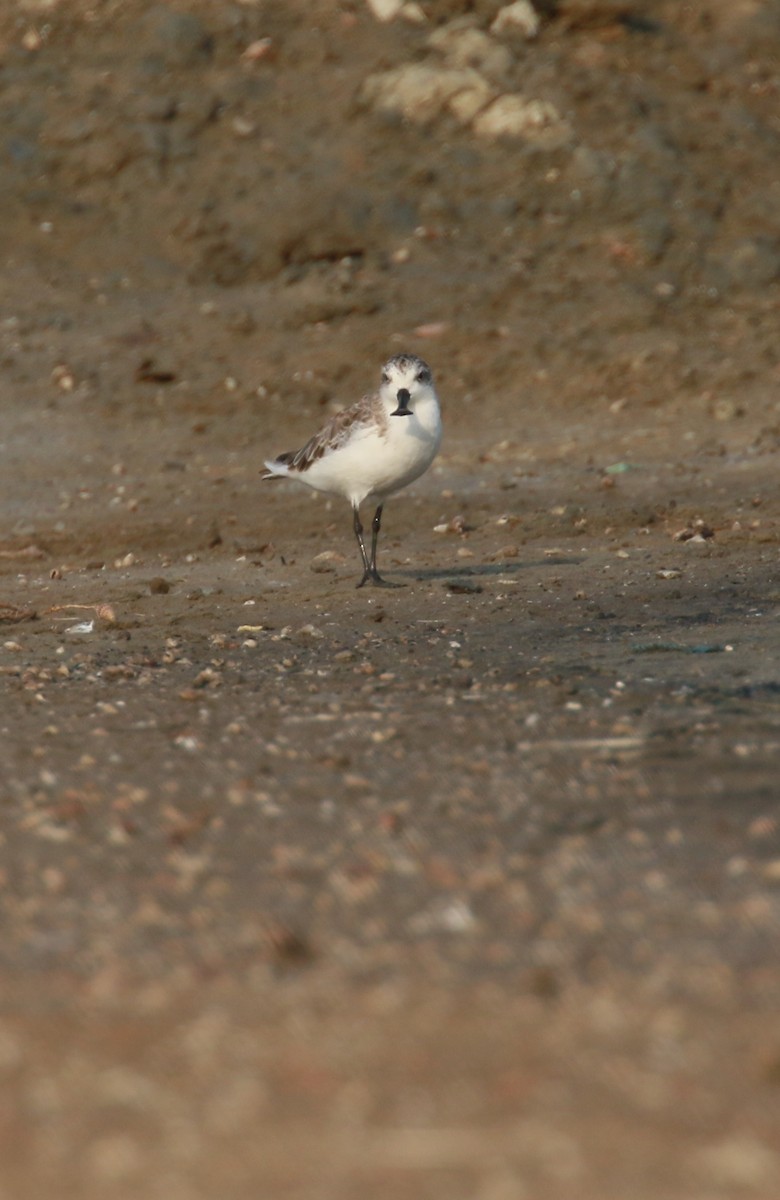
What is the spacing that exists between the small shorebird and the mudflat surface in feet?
1.55

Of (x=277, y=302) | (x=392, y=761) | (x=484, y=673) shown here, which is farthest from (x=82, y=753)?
(x=277, y=302)

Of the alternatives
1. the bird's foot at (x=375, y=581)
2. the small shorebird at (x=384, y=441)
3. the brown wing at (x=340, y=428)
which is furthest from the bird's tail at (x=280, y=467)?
the bird's foot at (x=375, y=581)

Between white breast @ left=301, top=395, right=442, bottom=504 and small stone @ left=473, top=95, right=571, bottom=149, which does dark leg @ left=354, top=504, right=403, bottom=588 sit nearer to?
white breast @ left=301, top=395, right=442, bottom=504

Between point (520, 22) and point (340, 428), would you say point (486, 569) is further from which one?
point (520, 22)

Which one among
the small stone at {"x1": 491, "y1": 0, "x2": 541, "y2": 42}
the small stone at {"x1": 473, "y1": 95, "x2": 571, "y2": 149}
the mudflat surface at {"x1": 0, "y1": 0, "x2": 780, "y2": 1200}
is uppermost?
the small stone at {"x1": 491, "y1": 0, "x2": 541, "y2": 42}

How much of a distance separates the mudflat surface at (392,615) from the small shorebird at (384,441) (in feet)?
1.55

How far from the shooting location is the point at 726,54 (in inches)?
689

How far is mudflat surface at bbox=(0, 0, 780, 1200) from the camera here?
Answer: 11.4 feet

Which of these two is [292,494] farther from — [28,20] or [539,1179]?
[539,1179]

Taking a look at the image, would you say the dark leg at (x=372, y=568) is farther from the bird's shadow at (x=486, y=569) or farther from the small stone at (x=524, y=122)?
the small stone at (x=524, y=122)

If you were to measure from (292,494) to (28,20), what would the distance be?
7.85m

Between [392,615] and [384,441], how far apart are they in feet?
4.24

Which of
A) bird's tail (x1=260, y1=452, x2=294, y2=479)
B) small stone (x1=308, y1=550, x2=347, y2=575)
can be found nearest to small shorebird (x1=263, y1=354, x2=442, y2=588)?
small stone (x1=308, y1=550, x2=347, y2=575)

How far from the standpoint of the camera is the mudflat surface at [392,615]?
348 cm
